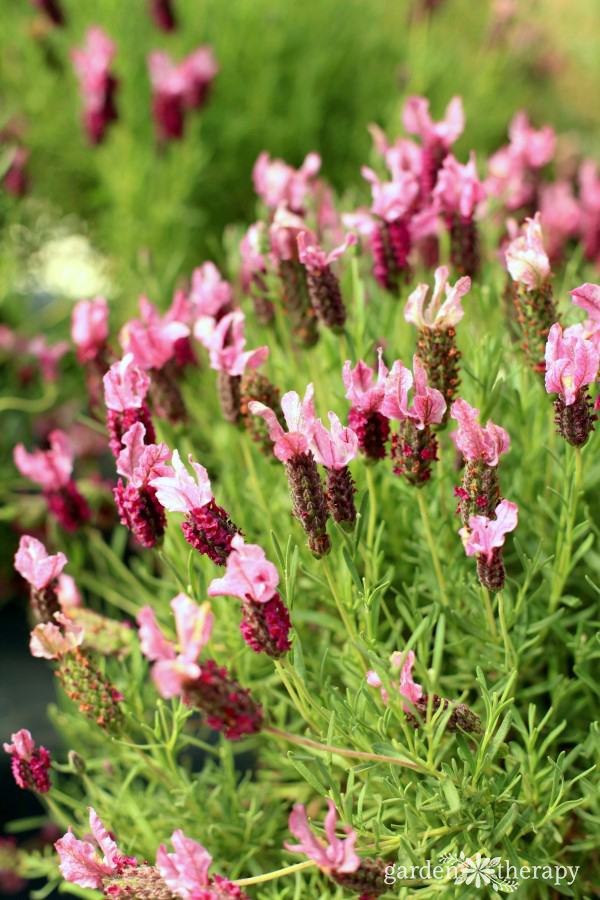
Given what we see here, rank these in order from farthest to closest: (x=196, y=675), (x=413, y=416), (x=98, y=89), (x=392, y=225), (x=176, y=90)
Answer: (x=176, y=90) → (x=98, y=89) → (x=392, y=225) → (x=413, y=416) → (x=196, y=675)

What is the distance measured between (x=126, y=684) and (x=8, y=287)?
3.94ft

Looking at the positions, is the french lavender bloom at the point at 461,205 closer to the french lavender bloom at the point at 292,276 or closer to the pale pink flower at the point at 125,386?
the french lavender bloom at the point at 292,276

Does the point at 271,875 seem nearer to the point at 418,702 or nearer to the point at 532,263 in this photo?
the point at 418,702

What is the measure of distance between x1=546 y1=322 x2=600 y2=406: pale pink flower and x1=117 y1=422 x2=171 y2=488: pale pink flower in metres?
0.36

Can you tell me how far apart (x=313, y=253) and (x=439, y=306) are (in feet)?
0.59

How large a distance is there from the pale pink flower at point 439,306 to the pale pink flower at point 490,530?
227mm

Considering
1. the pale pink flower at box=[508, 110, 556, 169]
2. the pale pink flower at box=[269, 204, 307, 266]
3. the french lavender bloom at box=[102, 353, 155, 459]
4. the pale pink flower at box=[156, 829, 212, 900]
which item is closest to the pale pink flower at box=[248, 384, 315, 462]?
the french lavender bloom at box=[102, 353, 155, 459]

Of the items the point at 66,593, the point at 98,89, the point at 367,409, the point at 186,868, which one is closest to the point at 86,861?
the point at 186,868

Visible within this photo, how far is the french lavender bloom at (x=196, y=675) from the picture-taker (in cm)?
59

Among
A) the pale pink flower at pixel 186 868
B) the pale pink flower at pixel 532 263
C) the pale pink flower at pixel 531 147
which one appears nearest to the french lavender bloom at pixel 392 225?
the pale pink flower at pixel 532 263

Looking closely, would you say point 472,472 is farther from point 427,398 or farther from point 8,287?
point 8,287

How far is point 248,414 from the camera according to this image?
1.08 meters

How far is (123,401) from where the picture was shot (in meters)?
0.91

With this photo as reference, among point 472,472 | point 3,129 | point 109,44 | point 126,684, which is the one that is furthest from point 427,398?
point 3,129
